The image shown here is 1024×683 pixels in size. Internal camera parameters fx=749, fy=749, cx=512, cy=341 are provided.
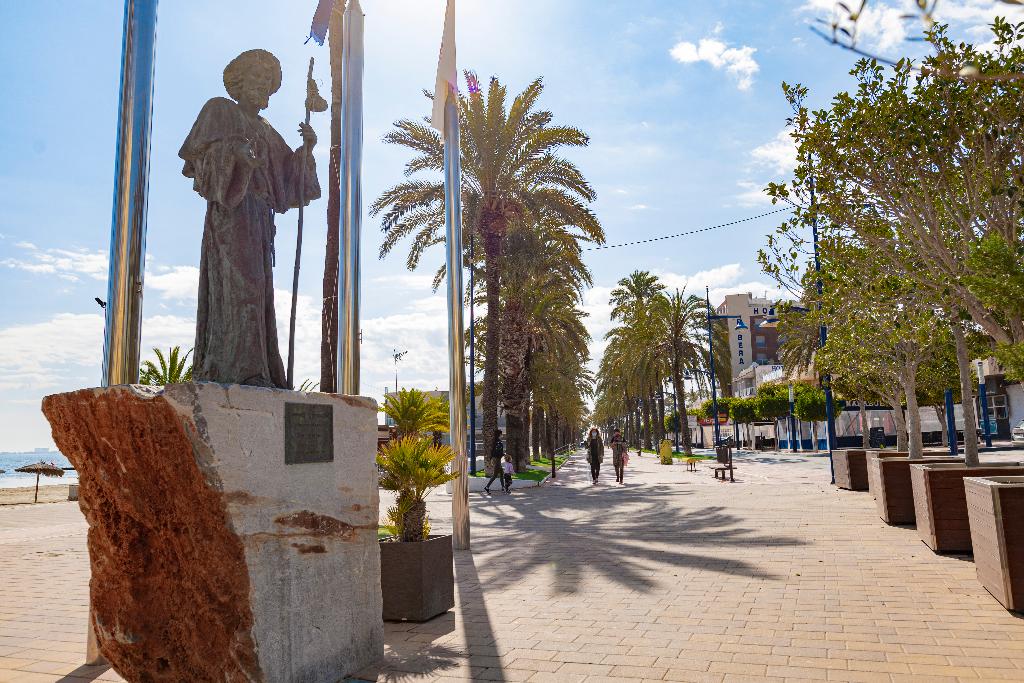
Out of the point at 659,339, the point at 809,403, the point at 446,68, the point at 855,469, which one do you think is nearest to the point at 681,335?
the point at 659,339

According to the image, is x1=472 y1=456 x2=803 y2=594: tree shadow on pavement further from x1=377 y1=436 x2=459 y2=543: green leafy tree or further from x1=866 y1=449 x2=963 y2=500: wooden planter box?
x1=866 y1=449 x2=963 y2=500: wooden planter box

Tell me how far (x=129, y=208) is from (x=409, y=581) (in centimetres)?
348

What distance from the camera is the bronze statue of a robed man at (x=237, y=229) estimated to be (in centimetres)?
477

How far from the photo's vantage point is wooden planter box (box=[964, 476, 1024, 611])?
524 centimetres

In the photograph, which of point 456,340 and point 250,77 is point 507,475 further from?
point 250,77

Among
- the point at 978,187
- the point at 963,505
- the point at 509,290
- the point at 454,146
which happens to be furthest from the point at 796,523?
the point at 509,290

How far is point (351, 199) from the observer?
662 cm

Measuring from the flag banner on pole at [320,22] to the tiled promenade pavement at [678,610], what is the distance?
556 cm

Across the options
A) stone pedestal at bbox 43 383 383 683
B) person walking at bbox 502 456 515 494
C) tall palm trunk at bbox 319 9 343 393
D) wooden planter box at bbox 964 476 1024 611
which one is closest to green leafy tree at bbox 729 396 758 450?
person walking at bbox 502 456 515 494

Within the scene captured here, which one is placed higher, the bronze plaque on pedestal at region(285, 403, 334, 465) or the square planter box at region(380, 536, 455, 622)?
the bronze plaque on pedestal at region(285, 403, 334, 465)

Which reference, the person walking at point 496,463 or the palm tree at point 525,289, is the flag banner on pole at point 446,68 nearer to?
the person walking at point 496,463

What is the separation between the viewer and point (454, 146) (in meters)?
9.73

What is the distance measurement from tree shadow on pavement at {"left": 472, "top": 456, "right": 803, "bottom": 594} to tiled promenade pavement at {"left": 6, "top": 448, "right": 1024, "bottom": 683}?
0.16 ft

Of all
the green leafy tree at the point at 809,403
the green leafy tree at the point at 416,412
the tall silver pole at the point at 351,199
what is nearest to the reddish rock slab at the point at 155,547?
the tall silver pole at the point at 351,199
